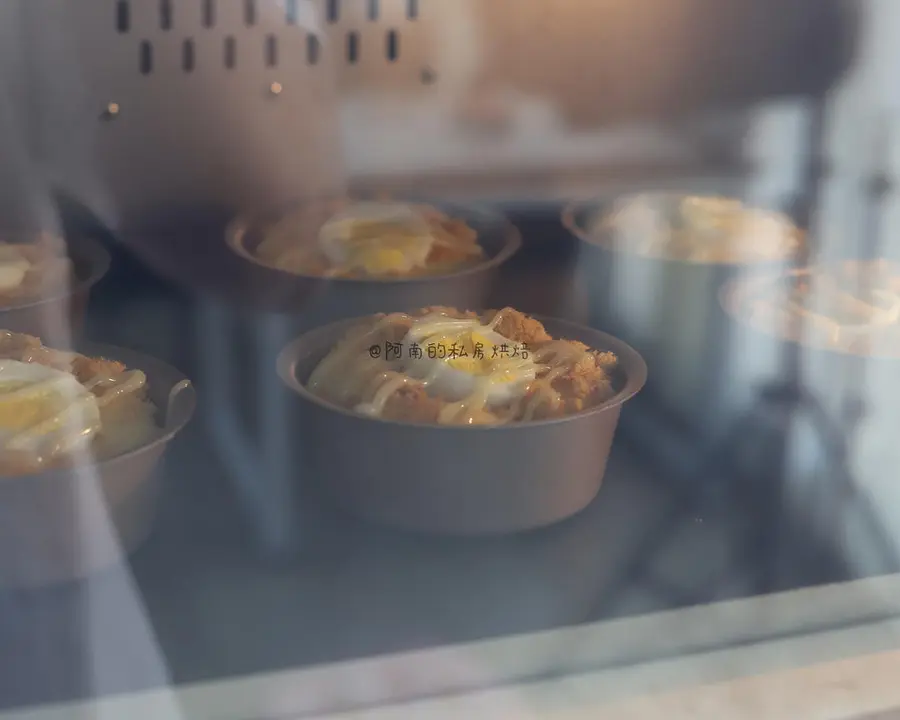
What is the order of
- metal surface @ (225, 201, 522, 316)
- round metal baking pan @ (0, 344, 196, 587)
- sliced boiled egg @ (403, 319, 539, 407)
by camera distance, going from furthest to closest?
1. metal surface @ (225, 201, 522, 316)
2. sliced boiled egg @ (403, 319, 539, 407)
3. round metal baking pan @ (0, 344, 196, 587)

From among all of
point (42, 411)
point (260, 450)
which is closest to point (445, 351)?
point (260, 450)

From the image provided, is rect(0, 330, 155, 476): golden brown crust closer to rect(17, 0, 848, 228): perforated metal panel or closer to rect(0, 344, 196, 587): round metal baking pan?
rect(0, 344, 196, 587): round metal baking pan

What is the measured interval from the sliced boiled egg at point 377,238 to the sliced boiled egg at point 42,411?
0.76ft

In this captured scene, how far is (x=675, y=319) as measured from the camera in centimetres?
75

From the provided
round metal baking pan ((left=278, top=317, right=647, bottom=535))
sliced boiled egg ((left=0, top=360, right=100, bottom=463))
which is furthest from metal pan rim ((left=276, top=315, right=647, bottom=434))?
sliced boiled egg ((left=0, top=360, right=100, bottom=463))

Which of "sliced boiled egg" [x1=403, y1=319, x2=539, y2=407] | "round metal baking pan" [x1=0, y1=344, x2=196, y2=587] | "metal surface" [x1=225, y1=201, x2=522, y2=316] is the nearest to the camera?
"round metal baking pan" [x1=0, y1=344, x2=196, y2=587]

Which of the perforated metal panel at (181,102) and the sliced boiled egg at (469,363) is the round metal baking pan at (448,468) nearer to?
the sliced boiled egg at (469,363)

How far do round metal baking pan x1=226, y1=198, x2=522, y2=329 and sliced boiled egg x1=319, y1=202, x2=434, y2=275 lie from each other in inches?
0.7

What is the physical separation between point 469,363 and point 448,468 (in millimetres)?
69

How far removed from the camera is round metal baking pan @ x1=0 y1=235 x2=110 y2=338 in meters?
0.60

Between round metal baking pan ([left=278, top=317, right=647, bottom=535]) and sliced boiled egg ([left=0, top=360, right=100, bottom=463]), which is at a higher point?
sliced boiled egg ([left=0, top=360, right=100, bottom=463])

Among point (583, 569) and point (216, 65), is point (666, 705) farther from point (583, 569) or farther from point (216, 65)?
point (216, 65)

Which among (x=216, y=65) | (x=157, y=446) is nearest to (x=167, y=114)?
(x=216, y=65)

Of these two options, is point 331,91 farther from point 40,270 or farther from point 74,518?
point 74,518
